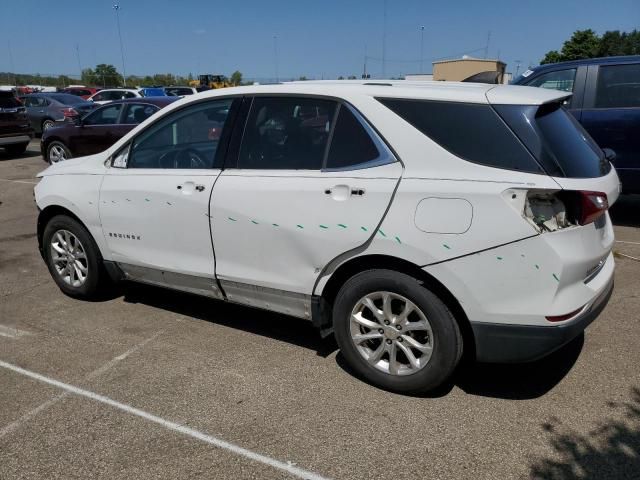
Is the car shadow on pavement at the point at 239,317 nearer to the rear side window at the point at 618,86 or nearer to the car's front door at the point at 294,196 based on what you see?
the car's front door at the point at 294,196

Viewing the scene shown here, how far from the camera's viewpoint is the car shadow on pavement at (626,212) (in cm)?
704

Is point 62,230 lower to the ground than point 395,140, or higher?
lower

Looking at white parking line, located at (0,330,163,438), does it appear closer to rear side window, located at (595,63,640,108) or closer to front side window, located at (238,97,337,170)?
front side window, located at (238,97,337,170)

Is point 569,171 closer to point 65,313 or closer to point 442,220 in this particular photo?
point 442,220

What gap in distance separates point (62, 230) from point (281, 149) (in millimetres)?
2295

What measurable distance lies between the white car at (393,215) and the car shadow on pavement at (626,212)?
422 centimetres

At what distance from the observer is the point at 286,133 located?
3.49m

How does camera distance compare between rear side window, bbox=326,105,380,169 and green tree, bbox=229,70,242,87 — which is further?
A: green tree, bbox=229,70,242,87

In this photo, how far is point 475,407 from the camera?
121 inches

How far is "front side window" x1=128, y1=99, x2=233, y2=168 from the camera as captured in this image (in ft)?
12.5

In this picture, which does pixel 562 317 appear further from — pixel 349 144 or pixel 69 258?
pixel 69 258

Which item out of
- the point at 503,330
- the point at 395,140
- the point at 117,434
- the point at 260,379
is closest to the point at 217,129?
the point at 395,140

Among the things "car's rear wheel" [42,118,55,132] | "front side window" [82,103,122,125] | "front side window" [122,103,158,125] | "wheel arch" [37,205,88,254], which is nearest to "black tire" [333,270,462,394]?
"wheel arch" [37,205,88,254]

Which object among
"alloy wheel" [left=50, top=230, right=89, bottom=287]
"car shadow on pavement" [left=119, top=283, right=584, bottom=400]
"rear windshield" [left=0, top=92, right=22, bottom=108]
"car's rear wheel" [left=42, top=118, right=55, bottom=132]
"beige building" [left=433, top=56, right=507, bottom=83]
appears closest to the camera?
"car shadow on pavement" [left=119, top=283, right=584, bottom=400]
